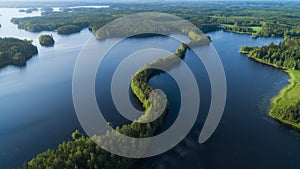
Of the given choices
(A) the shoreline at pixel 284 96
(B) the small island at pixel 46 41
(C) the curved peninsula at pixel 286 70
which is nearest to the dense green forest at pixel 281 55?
(C) the curved peninsula at pixel 286 70

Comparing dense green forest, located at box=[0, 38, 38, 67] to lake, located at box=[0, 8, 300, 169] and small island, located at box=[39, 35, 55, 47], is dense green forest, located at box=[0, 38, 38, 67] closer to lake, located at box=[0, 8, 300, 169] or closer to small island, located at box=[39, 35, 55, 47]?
lake, located at box=[0, 8, 300, 169]

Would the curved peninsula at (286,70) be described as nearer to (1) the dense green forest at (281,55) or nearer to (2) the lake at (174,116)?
(1) the dense green forest at (281,55)

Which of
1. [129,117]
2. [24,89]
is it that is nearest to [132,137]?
[129,117]

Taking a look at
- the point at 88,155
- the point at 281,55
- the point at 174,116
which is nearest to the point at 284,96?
the point at 174,116

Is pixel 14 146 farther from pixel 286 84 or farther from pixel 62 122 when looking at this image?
pixel 286 84

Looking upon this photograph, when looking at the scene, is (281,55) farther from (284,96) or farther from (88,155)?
(88,155)
